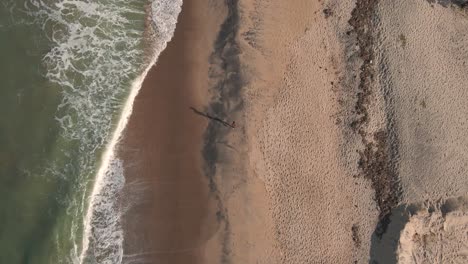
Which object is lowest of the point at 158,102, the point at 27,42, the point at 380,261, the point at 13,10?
the point at 380,261

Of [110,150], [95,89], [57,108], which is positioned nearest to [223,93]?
[110,150]

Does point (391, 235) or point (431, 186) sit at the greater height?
point (431, 186)

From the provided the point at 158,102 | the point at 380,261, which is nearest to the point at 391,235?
the point at 380,261

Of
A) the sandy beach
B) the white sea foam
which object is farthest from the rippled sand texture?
the white sea foam

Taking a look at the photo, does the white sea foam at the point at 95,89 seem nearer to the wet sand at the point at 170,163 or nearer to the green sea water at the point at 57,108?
the green sea water at the point at 57,108

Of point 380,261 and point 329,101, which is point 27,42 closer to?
point 329,101

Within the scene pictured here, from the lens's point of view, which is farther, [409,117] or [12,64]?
[409,117]
